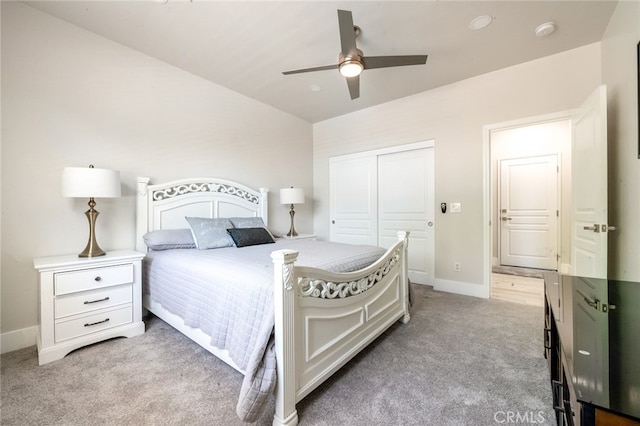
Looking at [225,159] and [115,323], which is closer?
[115,323]

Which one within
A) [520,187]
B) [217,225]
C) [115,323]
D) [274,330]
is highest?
[520,187]

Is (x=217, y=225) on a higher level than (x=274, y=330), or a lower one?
higher

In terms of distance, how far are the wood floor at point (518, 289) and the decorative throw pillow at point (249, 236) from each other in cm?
292

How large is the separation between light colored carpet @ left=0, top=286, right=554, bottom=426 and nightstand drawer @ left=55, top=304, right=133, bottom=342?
15 centimetres

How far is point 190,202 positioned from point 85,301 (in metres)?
1.40

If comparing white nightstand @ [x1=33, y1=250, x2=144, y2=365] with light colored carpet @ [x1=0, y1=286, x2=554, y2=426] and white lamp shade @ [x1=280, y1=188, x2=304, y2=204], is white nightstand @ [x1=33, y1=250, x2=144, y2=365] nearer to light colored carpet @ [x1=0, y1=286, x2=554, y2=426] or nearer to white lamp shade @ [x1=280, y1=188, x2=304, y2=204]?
light colored carpet @ [x1=0, y1=286, x2=554, y2=426]

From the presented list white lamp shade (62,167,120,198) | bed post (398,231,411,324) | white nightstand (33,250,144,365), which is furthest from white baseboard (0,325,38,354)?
bed post (398,231,411,324)

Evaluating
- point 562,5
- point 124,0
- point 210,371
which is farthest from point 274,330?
point 562,5

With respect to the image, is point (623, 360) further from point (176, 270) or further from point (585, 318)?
point (176, 270)

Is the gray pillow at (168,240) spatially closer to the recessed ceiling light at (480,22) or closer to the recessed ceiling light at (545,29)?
the recessed ceiling light at (480,22)

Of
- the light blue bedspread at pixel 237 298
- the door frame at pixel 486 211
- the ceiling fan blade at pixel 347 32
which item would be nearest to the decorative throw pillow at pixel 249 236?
the light blue bedspread at pixel 237 298

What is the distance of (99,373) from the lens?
1.74 metres

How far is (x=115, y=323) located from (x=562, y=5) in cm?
451

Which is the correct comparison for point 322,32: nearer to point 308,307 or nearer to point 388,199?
point 308,307
